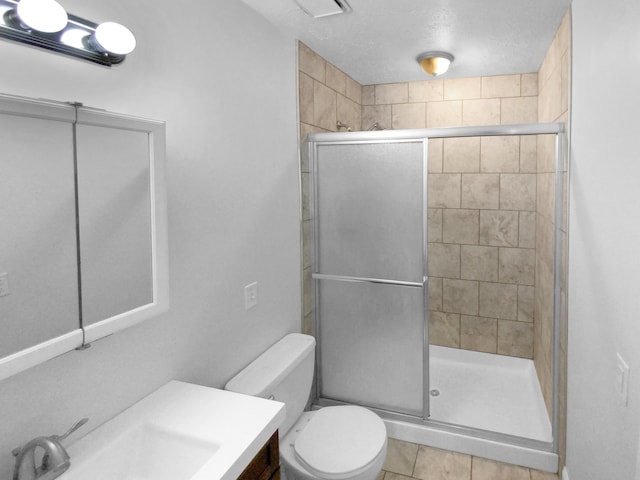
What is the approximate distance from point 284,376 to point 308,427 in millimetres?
268

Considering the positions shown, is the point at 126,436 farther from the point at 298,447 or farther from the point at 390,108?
the point at 390,108

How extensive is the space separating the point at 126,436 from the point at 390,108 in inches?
119

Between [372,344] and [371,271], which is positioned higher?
[371,271]

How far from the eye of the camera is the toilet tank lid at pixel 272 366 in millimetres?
1832

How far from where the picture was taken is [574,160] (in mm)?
1967

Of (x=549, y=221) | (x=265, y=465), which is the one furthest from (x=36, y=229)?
(x=549, y=221)

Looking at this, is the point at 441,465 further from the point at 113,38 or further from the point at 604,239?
the point at 113,38

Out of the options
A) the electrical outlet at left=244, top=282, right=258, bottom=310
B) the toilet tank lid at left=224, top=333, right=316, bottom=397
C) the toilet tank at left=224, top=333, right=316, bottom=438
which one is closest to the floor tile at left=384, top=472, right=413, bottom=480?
the toilet tank at left=224, top=333, right=316, bottom=438

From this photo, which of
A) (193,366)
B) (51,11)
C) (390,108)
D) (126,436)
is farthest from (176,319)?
(390,108)

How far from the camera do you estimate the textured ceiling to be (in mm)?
2023

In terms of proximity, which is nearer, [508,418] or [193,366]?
[193,366]

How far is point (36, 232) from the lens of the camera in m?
1.10

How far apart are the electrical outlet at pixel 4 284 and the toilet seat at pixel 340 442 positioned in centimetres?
129

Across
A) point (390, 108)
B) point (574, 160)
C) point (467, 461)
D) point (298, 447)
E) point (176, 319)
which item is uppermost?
point (390, 108)
